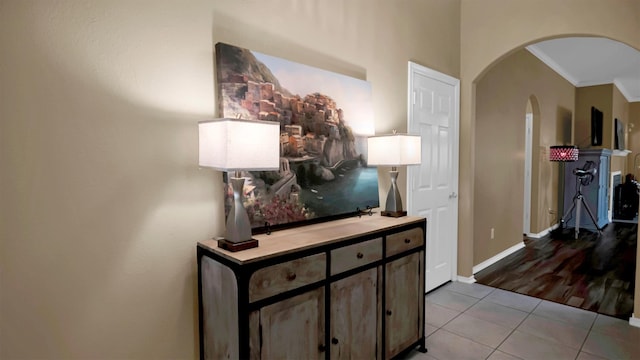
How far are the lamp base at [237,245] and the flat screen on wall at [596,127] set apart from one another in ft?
25.2

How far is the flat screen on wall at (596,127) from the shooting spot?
22.5ft

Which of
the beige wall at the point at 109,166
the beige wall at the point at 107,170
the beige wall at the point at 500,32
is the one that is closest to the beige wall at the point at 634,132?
the beige wall at the point at 500,32

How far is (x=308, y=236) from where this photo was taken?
187 cm

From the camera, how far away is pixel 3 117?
130 cm

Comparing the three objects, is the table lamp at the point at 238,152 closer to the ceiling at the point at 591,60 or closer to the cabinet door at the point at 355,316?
the cabinet door at the point at 355,316

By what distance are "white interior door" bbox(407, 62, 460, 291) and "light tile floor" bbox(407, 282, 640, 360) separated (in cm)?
42

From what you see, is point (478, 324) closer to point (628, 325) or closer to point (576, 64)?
point (628, 325)

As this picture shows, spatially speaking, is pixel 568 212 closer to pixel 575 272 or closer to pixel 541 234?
pixel 541 234

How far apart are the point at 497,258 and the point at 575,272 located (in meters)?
0.81

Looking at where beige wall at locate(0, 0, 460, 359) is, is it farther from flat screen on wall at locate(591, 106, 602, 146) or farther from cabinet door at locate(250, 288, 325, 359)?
flat screen on wall at locate(591, 106, 602, 146)

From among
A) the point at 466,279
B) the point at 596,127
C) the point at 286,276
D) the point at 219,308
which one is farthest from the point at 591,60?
the point at 219,308

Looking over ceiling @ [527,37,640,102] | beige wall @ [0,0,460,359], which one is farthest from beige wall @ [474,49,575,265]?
beige wall @ [0,0,460,359]

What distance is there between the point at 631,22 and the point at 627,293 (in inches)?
97.0

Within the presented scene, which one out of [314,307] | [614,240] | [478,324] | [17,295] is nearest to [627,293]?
[478,324]
